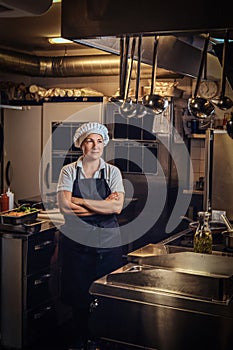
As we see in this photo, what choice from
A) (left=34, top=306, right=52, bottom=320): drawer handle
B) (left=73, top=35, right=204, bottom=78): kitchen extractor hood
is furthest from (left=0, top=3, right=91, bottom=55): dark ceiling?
(left=34, top=306, right=52, bottom=320): drawer handle

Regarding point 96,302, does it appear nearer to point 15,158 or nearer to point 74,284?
point 74,284

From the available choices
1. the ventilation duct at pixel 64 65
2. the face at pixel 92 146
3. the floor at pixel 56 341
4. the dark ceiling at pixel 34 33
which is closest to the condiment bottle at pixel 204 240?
the face at pixel 92 146

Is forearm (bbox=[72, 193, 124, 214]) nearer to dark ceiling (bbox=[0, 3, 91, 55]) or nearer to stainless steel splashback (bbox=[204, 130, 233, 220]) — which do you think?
stainless steel splashback (bbox=[204, 130, 233, 220])

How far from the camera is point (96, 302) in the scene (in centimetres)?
229

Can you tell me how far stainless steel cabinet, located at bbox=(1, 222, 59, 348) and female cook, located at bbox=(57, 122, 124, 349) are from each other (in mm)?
191

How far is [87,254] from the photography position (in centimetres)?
391

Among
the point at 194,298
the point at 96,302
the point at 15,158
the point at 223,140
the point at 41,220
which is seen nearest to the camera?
the point at 194,298

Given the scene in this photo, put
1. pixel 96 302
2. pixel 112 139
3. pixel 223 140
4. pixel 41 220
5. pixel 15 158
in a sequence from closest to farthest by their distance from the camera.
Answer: pixel 96 302
pixel 41 220
pixel 223 140
pixel 112 139
pixel 15 158

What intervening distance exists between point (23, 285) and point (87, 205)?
2.50ft

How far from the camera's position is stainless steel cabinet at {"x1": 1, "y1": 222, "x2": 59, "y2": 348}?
3.90m

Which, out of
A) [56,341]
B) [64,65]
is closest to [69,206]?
[56,341]

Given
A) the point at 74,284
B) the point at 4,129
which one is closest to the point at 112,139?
the point at 4,129

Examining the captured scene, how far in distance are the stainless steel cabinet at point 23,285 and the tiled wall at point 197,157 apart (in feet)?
9.11

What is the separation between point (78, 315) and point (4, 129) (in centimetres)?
313
